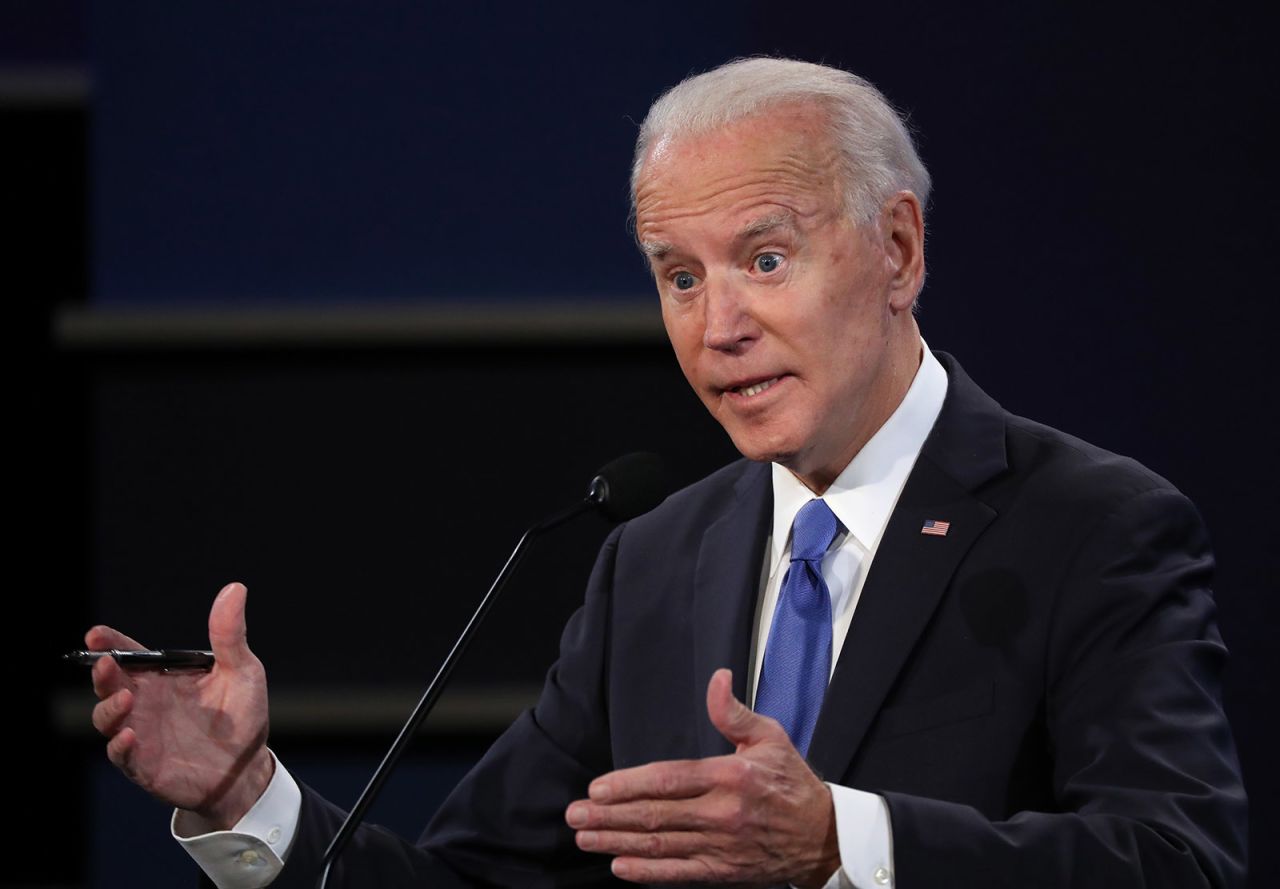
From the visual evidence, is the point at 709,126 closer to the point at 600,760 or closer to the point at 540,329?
the point at 600,760

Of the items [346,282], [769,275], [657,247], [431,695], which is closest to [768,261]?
[769,275]

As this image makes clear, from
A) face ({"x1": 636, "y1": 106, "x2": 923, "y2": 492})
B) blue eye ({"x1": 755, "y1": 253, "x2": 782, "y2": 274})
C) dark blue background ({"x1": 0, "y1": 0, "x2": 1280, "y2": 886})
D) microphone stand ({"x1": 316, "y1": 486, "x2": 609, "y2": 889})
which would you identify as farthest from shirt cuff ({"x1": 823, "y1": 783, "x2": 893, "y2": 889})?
dark blue background ({"x1": 0, "y1": 0, "x2": 1280, "y2": 886})

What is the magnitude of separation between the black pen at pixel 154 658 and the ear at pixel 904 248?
0.85 metres

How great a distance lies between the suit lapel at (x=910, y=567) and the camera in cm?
162

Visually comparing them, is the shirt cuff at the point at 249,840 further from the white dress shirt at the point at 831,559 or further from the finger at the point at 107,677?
the finger at the point at 107,677

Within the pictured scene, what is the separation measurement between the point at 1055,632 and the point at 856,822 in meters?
0.37

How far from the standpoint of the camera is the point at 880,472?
1.81 metres

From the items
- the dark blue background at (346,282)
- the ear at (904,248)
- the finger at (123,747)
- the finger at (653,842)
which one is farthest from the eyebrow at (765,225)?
the dark blue background at (346,282)

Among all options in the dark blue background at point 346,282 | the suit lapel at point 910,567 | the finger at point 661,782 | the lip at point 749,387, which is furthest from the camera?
the dark blue background at point 346,282

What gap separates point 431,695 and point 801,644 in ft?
1.45

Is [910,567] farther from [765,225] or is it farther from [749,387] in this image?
[765,225]

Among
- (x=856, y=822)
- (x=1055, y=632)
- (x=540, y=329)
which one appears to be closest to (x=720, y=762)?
(x=856, y=822)

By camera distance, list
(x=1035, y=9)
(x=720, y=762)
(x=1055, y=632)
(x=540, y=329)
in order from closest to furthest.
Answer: (x=720, y=762), (x=1055, y=632), (x=1035, y=9), (x=540, y=329)

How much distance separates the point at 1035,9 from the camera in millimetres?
2557
